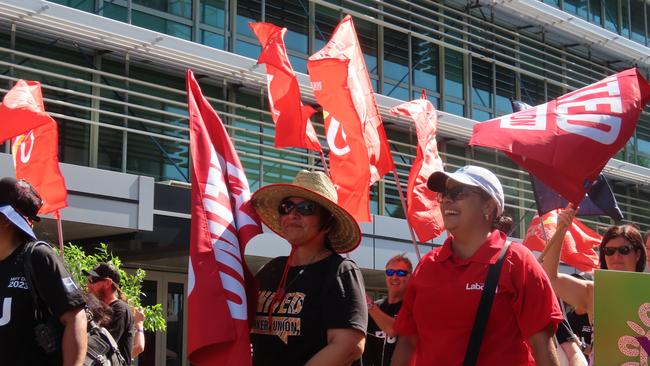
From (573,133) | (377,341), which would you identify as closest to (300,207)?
(573,133)

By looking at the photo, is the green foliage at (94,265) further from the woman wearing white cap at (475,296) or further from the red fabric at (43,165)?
the woman wearing white cap at (475,296)

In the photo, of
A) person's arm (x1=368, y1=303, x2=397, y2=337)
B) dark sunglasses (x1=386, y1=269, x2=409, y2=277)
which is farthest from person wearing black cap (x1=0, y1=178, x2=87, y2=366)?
dark sunglasses (x1=386, y1=269, x2=409, y2=277)

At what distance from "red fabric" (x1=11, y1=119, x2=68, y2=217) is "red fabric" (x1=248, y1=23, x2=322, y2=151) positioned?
6.50 feet

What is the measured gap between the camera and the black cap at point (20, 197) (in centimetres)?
450

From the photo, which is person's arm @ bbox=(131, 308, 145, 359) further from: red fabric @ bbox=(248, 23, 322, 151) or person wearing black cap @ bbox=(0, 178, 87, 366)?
person wearing black cap @ bbox=(0, 178, 87, 366)

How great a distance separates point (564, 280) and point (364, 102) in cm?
395

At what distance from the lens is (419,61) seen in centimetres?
2244

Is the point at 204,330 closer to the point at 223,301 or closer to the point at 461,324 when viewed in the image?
the point at 223,301

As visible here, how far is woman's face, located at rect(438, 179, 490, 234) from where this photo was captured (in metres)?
4.47

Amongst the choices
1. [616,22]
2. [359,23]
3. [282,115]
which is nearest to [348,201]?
[282,115]

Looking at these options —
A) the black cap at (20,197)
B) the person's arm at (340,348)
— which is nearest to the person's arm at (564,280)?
the person's arm at (340,348)

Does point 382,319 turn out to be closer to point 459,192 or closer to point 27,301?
point 459,192

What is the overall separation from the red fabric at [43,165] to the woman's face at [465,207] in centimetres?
550

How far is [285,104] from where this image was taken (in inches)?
371
